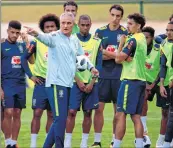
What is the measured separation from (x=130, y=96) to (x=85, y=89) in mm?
1141

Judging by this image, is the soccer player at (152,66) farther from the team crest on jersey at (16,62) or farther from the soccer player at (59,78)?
the soccer player at (59,78)

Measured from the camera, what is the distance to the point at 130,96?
11898mm

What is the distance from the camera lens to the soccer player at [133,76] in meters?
11.9

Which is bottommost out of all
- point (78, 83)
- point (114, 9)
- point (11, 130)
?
point (11, 130)

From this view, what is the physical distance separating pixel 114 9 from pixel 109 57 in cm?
89

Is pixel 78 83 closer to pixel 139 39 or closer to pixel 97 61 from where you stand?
pixel 97 61

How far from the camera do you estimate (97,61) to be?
13.1 meters

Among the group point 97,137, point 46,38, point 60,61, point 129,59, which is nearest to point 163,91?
point 129,59

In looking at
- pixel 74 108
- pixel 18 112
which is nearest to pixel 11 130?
pixel 18 112

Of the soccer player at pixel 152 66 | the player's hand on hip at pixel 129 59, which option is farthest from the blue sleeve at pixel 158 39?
the player's hand on hip at pixel 129 59

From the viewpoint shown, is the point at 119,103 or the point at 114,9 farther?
the point at 114,9

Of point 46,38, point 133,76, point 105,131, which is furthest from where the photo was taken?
point 105,131

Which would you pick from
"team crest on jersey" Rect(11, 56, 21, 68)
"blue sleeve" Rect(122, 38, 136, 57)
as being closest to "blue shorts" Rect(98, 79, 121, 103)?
"team crest on jersey" Rect(11, 56, 21, 68)

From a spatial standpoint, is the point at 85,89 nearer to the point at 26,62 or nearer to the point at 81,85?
the point at 81,85
